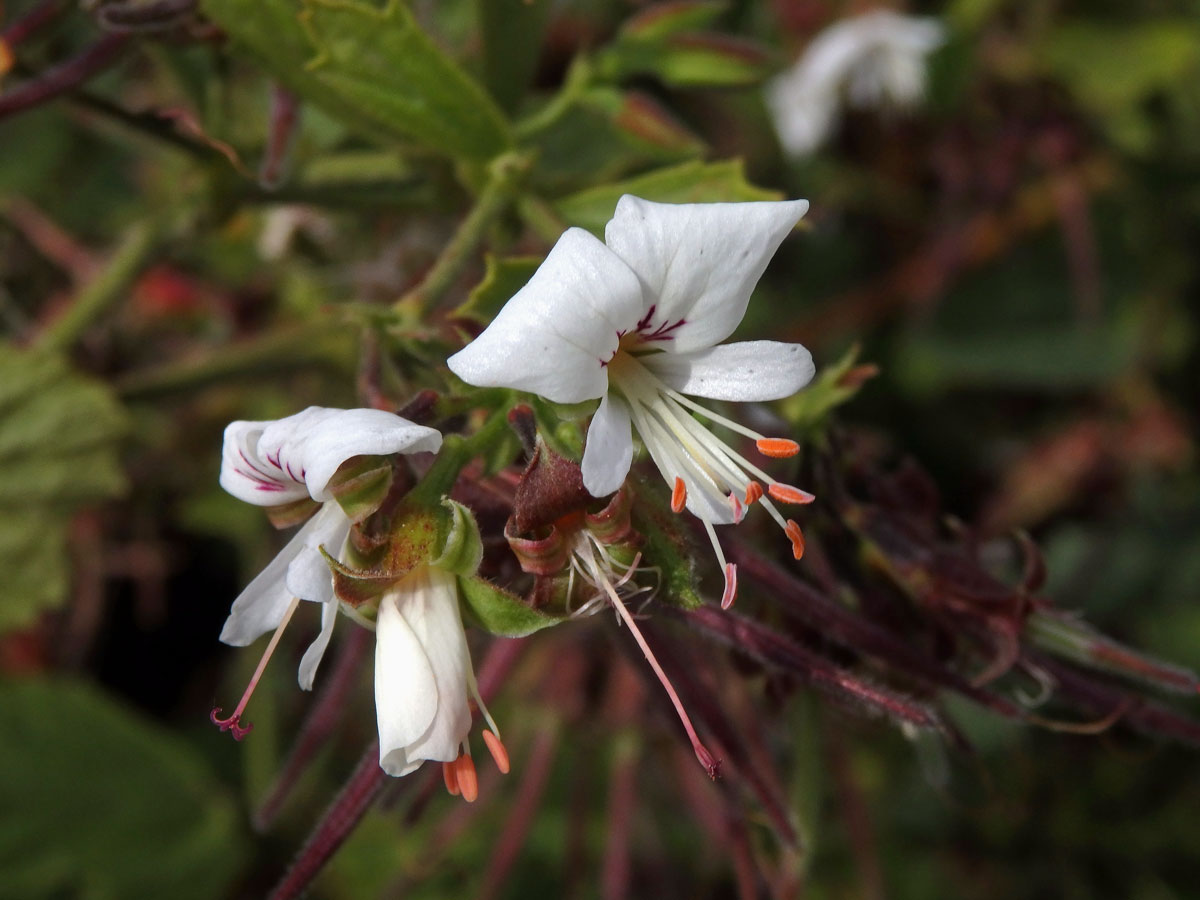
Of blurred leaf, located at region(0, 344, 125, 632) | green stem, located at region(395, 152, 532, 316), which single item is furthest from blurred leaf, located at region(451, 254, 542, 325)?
blurred leaf, located at region(0, 344, 125, 632)

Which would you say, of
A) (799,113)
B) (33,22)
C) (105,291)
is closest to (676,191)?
(33,22)

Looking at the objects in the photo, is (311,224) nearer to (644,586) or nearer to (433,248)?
(433,248)

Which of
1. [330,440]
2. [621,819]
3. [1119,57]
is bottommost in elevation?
[621,819]

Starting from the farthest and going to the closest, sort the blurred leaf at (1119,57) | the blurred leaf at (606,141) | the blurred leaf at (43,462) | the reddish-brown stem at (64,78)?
the blurred leaf at (1119,57), the blurred leaf at (43,462), the blurred leaf at (606,141), the reddish-brown stem at (64,78)

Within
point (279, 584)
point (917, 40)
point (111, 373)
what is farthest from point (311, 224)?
point (917, 40)

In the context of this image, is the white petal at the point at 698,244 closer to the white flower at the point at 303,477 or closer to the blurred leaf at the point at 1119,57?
the white flower at the point at 303,477

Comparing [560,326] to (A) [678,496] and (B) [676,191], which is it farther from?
(B) [676,191]

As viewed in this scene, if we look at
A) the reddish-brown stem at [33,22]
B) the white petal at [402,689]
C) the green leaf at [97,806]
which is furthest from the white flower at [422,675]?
the green leaf at [97,806]

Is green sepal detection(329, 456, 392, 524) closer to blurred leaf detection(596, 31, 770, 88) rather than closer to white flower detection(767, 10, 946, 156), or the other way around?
blurred leaf detection(596, 31, 770, 88)
